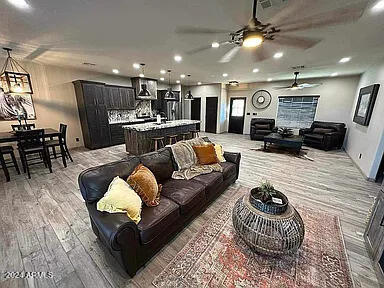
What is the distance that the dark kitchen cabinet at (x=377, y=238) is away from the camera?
1.52m

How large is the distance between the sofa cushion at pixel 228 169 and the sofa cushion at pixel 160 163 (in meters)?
0.94

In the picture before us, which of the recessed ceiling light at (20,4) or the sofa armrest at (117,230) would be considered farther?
the recessed ceiling light at (20,4)

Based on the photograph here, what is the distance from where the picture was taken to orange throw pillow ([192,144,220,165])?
285 cm

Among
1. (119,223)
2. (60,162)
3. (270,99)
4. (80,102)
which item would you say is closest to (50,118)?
(80,102)

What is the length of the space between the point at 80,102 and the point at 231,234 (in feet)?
20.0

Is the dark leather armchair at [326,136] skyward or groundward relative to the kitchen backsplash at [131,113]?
groundward

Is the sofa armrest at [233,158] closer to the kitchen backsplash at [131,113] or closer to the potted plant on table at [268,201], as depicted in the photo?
the potted plant on table at [268,201]

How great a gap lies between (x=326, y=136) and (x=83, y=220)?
7.31 m

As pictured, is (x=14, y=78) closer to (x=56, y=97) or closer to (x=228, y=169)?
(x=56, y=97)

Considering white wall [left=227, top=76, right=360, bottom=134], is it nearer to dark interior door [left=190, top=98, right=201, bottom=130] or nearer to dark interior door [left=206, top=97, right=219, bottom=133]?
dark interior door [left=206, top=97, right=219, bottom=133]

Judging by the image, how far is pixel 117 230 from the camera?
4.10 ft

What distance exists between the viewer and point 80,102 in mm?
5406

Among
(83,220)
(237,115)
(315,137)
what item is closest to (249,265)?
(83,220)

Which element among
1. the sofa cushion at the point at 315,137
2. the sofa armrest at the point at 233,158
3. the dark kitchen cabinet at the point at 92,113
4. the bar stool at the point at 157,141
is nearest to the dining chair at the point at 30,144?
the dark kitchen cabinet at the point at 92,113
